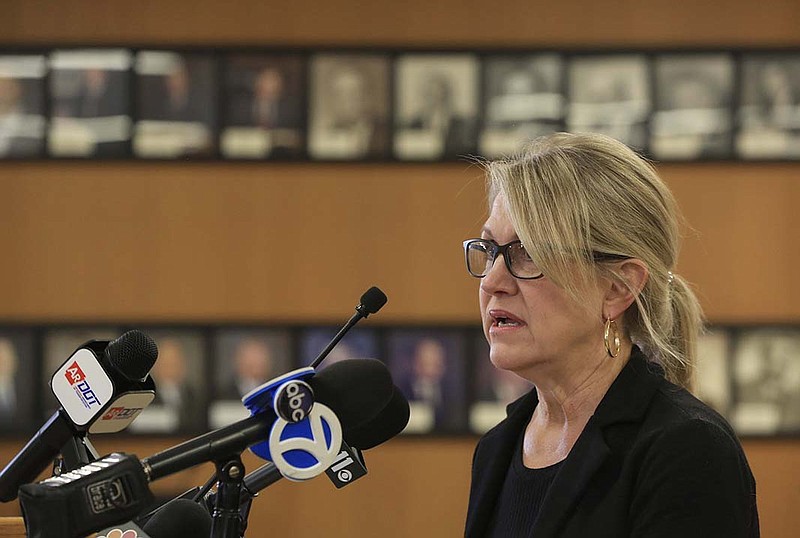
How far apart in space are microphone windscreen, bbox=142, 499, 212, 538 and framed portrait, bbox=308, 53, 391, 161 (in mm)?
4987

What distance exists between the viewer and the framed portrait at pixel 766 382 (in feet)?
21.4

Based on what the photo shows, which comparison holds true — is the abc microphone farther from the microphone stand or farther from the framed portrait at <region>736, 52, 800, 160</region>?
the framed portrait at <region>736, 52, 800, 160</region>

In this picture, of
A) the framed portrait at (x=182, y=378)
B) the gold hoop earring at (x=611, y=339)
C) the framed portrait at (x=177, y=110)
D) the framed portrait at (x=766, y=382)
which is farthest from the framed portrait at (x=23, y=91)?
the gold hoop earring at (x=611, y=339)

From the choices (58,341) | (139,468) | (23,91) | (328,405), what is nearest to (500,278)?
(328,405)

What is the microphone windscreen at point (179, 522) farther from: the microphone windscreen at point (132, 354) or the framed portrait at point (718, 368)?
A: the framed portrait at point (718, 368)

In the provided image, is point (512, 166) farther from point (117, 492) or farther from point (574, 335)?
point (117, 492)

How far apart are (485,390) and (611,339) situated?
183 inches

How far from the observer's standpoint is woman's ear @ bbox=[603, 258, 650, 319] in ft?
6.23

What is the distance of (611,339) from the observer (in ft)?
6.43

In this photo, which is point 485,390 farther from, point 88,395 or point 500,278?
point 88,395

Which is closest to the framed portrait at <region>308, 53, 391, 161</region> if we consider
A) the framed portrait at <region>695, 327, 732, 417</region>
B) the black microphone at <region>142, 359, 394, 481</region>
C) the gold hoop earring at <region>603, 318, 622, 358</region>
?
the framed portrait at <region>695, 327, 732, 417</region>

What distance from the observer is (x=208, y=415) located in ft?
21.3

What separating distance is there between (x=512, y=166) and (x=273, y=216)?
470 cm

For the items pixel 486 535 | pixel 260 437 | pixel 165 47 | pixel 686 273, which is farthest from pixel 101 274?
pixel 260 437
